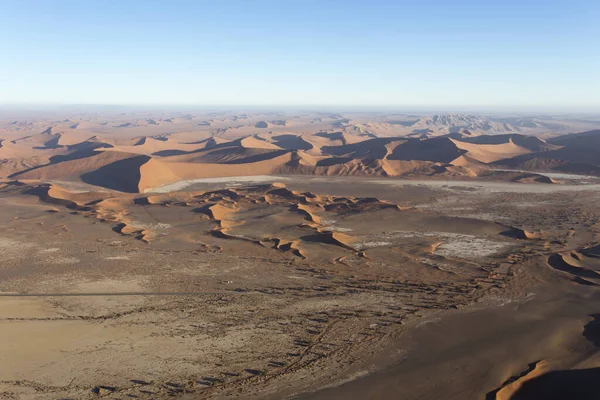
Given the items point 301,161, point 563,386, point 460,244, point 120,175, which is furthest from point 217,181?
point 563,386

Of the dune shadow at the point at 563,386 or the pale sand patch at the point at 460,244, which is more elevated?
the dune shadow at the point at 563,386

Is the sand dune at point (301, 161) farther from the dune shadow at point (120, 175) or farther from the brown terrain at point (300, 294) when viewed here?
the brown terrain at point (300, 294)

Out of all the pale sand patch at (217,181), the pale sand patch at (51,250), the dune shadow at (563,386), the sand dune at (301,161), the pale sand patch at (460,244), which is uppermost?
the sand dune at (301,161)

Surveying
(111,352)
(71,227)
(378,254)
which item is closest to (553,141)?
(378,254)

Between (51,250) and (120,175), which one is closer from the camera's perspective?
(51,250)

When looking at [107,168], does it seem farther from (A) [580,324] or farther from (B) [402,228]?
(A) [580,324]

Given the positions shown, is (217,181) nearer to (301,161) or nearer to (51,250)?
(301,161)

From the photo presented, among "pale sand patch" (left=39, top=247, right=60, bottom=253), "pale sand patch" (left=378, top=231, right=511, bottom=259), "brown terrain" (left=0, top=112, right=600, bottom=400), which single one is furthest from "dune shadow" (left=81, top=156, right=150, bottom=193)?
"pale sand patch" (left=378, top=231, right=511, bottom=259)

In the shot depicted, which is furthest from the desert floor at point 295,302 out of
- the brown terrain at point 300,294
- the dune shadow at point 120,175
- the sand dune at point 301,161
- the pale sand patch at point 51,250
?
the sand dune at point 301,161

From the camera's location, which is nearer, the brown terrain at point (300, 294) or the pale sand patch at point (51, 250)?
the brown terrain at point (300, 294)
